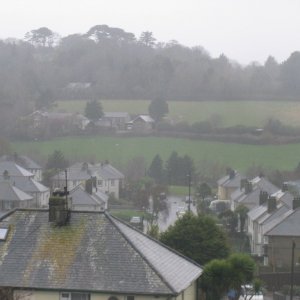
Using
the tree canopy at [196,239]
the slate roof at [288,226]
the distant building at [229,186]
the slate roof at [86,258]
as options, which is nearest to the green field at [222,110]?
the distant building at [229,186]

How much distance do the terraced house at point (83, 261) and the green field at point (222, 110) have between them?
283 feet

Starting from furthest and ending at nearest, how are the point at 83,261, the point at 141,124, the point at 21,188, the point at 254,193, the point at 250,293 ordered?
1. the point at 141,124
2. the point at 21,188
3. the point at 254,193
4. the point at 250,293
5. the point at 83,261

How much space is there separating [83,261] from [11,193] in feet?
145

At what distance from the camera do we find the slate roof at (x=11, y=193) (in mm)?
66500

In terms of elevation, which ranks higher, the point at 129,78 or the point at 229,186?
the point at 129,78

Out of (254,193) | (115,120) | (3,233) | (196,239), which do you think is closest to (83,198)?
(254,193)

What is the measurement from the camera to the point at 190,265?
26672 millimetres

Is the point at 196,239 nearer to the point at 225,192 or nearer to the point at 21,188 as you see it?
the point at 21,188

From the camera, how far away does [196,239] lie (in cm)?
3656

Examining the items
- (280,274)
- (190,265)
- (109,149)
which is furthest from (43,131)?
(190,265)

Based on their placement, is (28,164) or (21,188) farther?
(28,164)

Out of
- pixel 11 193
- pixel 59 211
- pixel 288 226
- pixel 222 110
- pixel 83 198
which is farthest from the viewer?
pixel 222 110

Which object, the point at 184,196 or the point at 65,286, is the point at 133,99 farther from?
the point at 65,286

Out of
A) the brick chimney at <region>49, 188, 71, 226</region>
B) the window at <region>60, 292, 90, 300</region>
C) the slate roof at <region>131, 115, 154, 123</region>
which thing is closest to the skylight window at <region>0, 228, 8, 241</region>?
the brick chimney at <region>49, 188, 71, 226</region>
